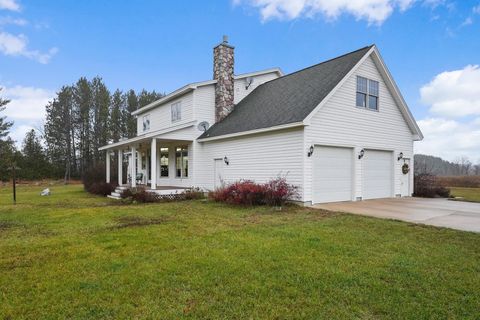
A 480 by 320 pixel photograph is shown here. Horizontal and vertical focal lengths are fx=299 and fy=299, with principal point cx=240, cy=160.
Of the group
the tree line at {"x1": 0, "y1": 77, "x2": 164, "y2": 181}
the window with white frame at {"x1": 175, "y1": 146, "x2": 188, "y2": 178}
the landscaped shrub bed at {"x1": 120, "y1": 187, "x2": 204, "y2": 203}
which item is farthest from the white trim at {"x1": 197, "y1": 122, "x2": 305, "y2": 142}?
the tree line at {"x1": 0, "y1": 77, "x2": 164, "y2": 181}

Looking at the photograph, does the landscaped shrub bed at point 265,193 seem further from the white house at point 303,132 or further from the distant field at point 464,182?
the distant field at point 464,182

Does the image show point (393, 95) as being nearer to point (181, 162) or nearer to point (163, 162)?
point (181, 162)

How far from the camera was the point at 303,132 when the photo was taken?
427 inches

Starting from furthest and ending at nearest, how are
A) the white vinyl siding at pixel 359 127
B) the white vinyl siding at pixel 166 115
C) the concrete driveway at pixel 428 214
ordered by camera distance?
the white vinyl siding at pixel 166 115, the white vinyl siding at pixel 359 127, the concrete driveway at pixel 428 214

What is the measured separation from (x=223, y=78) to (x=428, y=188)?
12.1 m

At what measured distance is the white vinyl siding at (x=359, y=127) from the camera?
37.2 feet

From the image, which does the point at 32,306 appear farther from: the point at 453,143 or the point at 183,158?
the point at 453,143

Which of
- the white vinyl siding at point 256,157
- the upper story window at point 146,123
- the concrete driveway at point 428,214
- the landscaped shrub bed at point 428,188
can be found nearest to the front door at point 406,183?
the landscaped shrub bed at point 428,188

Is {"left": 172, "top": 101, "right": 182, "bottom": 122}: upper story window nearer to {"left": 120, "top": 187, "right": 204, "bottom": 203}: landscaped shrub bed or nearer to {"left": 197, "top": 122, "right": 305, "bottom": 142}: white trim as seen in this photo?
{"left": 197, "top": 122, "right": 305, "bottom": 142}: white trim

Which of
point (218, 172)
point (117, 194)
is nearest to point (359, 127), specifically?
point (218, 172)

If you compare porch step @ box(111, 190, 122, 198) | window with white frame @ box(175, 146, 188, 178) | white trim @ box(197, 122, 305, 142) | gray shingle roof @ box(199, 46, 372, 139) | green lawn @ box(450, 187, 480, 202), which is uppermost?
gray shingle roof @ box(199, 46, 372, 139)

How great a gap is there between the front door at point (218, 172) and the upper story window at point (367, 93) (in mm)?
7004

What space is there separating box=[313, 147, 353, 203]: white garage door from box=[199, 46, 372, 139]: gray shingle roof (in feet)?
6.22

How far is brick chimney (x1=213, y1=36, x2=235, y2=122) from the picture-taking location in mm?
16547
